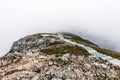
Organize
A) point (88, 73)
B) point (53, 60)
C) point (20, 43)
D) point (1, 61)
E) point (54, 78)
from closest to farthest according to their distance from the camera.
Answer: point (54, 78), point (88, 73), point (53, 60), point (1, 61), point (20, 43)

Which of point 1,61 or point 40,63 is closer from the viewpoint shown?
point 40,63

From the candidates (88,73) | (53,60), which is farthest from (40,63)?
(88,73)

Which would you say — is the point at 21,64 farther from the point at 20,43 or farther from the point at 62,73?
the point at 20,43

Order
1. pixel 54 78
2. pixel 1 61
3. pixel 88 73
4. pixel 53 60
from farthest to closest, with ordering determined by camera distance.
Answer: pixel 1 61, pixel 53 60, pixel 88 73, pixel 54 78

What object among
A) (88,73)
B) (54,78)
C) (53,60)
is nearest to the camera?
(54,78)

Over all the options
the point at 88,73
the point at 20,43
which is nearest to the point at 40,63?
the point at 88,73

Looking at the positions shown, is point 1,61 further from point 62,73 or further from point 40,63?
point 62,73

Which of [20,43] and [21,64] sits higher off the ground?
[21,64]

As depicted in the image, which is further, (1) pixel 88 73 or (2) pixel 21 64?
(2) pixel 21 64

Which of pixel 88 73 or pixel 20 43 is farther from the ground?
pixel 88 73
